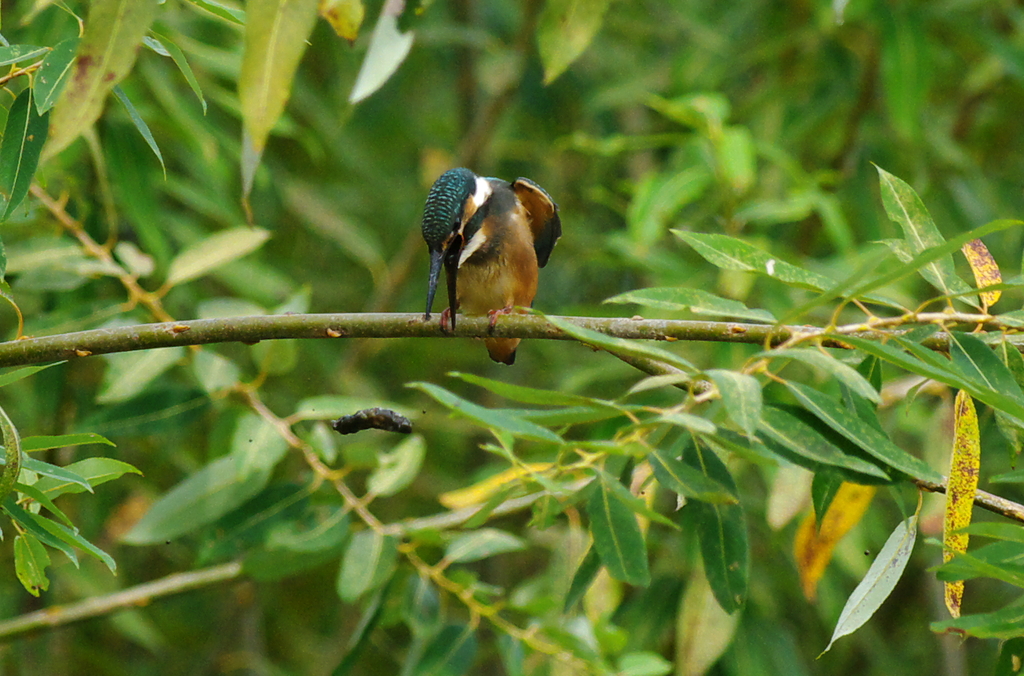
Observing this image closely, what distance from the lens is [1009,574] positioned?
4.67ft

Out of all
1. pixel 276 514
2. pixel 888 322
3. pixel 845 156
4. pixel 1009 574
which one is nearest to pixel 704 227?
pixel 845 156

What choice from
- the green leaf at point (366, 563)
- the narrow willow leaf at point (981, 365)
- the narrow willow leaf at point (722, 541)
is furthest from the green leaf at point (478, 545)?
the narrow willow leaf at point (981, 365)

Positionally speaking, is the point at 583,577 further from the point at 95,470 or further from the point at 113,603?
the point at 113,603

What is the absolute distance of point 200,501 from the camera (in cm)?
264

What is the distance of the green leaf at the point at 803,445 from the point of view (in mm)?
1480

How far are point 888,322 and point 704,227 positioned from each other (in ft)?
9.60

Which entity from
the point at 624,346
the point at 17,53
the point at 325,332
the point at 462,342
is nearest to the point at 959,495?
the point at 624,346

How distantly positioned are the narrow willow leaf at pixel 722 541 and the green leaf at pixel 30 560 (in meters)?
1.07

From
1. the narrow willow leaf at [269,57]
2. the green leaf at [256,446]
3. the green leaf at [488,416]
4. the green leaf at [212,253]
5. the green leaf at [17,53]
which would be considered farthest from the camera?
the green leaf at [212,253]

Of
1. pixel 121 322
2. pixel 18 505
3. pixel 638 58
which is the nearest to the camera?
pixel 18 505

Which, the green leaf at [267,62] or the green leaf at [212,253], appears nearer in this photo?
the green leaf at [267,62]

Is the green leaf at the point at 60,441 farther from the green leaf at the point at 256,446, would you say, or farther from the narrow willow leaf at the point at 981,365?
the narrow willow leaf at the point at 981,365

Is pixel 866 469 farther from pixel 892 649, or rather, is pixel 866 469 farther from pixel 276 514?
pixel 892 649

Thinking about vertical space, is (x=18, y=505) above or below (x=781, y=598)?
above
